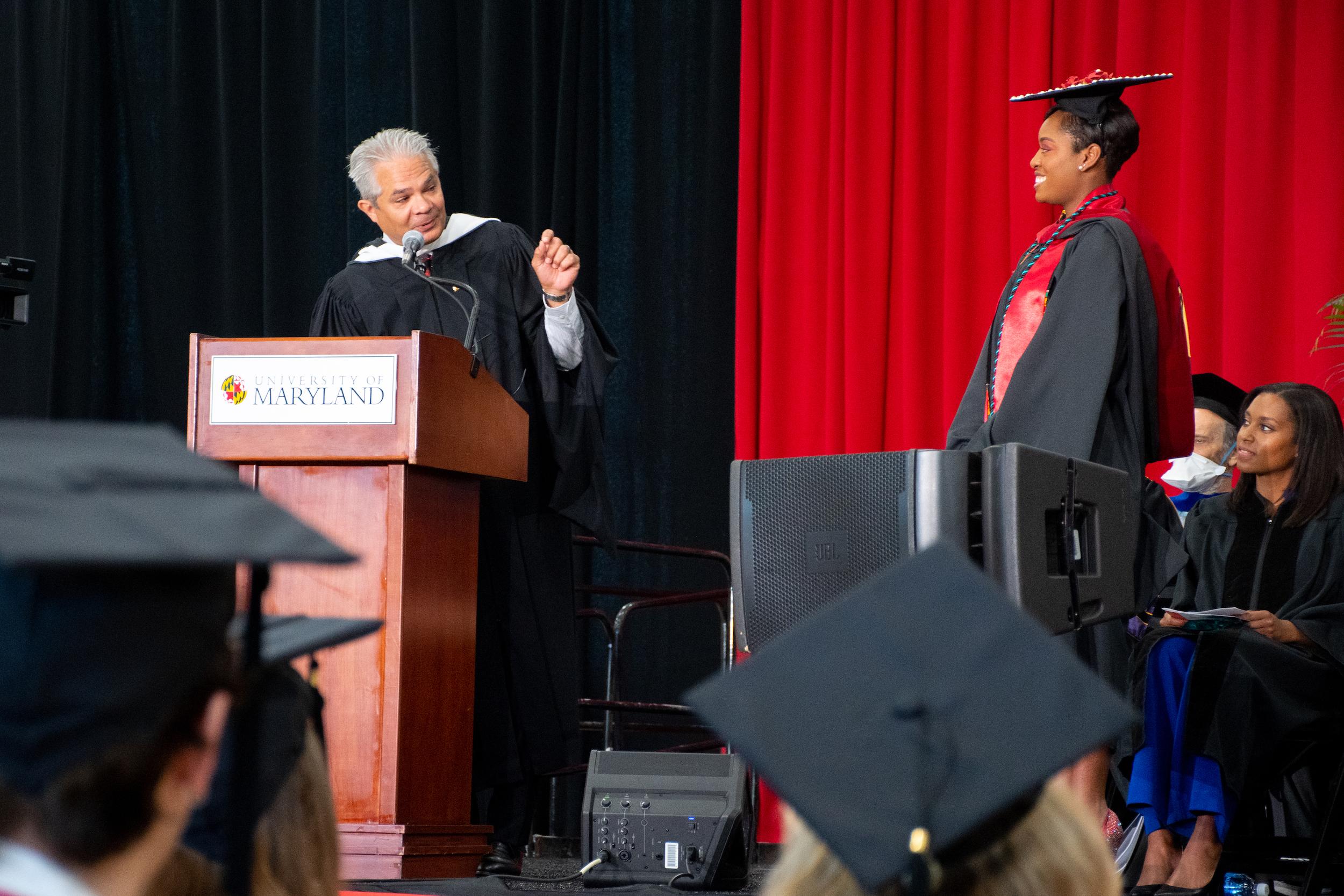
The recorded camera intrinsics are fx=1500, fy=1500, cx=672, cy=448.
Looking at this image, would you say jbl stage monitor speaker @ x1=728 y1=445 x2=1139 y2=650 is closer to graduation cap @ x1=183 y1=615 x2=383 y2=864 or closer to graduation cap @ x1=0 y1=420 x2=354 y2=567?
graduation cap @ x1=183 y1=615 x2=383 y2=864

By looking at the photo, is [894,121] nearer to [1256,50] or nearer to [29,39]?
[1256,50]

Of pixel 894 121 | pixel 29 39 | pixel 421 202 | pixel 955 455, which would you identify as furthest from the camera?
pixel 29 39

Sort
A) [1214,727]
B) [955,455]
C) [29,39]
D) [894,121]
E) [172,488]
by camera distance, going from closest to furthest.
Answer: [172,488] → [955,455] → [1214,727] → [894,121] → [29,39]

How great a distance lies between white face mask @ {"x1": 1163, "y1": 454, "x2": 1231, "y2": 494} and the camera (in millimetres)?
4941

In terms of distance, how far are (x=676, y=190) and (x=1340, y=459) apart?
2.61m

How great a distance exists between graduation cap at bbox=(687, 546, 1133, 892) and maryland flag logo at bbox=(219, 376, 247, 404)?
242 centimetres

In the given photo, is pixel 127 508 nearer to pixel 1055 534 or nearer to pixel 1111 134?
pixel 1055 534

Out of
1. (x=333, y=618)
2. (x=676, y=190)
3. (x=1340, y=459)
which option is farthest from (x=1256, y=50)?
(x=333, y=618)

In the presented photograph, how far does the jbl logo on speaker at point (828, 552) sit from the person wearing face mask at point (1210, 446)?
2309 millimetres

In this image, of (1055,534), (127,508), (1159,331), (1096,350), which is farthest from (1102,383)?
(127,508)

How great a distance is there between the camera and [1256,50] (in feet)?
16.2

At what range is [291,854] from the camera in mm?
1239

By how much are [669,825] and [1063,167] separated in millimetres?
1782

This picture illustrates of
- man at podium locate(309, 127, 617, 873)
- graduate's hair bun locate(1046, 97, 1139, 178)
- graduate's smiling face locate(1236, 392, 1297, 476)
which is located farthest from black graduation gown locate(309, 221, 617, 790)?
graduate's smiling face locate(1236, 392, 1297, 476)
